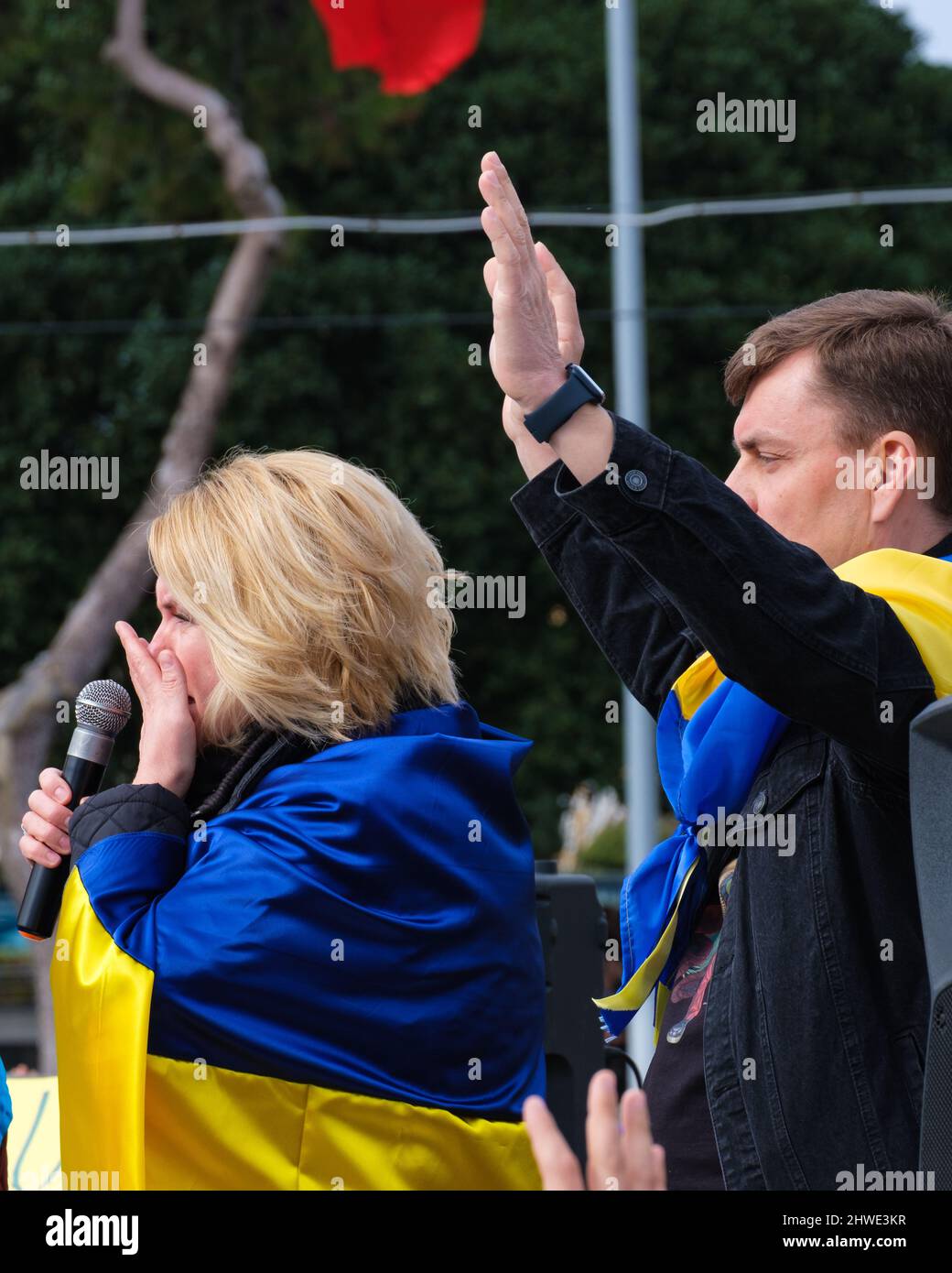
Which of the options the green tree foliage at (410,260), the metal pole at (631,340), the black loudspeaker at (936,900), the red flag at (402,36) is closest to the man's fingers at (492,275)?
the black loudspeaker at (936,900)

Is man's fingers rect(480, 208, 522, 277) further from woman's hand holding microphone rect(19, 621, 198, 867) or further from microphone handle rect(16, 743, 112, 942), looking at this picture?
microphone handle rect(16, 743, 112, 942)

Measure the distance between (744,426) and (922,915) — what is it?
0.80m

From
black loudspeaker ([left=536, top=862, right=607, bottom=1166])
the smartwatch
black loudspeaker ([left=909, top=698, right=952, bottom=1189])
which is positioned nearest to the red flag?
black loudspeaker ([left=536, top=862, right=607, bottom=1166])

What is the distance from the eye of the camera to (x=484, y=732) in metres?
2.21

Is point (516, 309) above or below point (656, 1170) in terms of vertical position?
above

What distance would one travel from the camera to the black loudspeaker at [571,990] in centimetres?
269

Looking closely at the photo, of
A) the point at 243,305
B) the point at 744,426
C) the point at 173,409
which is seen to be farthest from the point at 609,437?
the point at 173,409

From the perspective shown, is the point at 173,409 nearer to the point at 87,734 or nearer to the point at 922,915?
the point at 87,734

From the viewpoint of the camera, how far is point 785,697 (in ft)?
5.17

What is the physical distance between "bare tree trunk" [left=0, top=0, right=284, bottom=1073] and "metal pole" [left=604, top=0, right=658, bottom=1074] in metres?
1.76

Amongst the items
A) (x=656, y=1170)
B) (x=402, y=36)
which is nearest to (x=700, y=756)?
(x=656, y=1170)

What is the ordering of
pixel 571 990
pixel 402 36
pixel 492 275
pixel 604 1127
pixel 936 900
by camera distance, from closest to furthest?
pixel 604 1127, pixel 936 900, pixel 492 275, pixel 571 990, pixel 402 36

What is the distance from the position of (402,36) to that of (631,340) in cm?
299

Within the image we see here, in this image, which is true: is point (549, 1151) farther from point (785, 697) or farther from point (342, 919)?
point (342, 919)
